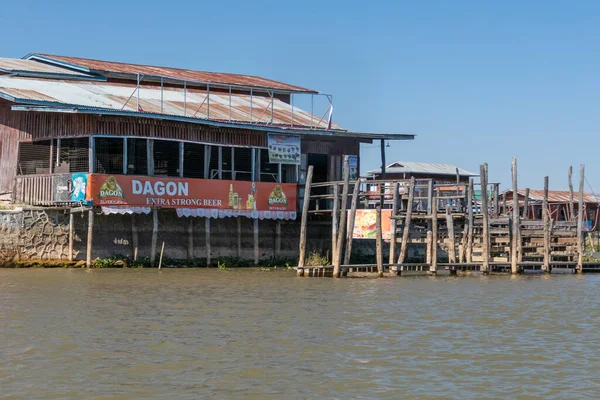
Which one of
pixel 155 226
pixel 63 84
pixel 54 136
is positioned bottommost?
pixel 155 226

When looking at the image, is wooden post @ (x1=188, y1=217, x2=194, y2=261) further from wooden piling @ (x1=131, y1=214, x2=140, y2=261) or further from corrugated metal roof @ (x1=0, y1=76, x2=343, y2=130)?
corrugated metal roof @ (x1=0, y1=76, x2=343, y2=130)

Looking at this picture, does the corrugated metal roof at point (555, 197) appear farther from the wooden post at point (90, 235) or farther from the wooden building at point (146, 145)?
the wooden post at point (90, 235)

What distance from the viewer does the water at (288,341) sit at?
41.1 ft

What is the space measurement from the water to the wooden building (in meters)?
5.00

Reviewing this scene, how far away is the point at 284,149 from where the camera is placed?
1337 inches

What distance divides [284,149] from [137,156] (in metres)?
5.61

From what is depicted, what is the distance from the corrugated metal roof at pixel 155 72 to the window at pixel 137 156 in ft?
10.6

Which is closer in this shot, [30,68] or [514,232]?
[514,232]

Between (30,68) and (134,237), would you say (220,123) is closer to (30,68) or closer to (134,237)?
(134,237)

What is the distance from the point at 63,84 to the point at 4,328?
1869cm

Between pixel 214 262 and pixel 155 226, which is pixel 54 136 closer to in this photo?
pixel 155 226

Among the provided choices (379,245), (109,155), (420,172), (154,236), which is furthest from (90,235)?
(420,172)

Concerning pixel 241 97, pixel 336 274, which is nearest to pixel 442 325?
pixel 336 274

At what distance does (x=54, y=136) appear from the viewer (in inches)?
1188
